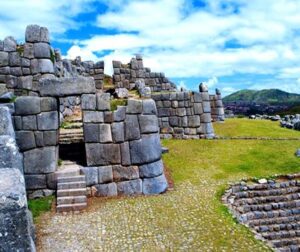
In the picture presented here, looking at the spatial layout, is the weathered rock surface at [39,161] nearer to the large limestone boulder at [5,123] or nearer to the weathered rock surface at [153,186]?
the large limestone boulder at [5,123]

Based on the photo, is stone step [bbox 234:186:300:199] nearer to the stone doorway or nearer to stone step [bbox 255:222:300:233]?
stone step [bbox 255:222:300:233]

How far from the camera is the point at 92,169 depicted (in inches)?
611

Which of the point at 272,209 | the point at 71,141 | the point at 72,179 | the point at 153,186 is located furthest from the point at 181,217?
the point at 71,141

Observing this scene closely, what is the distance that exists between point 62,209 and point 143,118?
482 cm

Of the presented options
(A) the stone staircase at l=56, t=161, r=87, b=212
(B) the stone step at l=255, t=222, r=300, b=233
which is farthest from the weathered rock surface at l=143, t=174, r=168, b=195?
(B) the stone step at l=255, t=222, r=300, b=233

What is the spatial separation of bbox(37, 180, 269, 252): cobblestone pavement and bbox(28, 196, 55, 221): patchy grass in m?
0.40

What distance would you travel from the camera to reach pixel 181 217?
1300 cm

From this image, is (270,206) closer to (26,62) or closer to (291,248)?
(291,248)

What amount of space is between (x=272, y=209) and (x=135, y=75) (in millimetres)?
20747

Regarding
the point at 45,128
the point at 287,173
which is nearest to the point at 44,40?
the point at 45,128

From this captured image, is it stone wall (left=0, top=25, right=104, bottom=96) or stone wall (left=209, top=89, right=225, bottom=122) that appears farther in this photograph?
stone wall (left=209, top=89, right=225, bottom=122)

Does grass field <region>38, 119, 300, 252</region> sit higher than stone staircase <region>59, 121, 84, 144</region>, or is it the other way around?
stone staircase <region>59, 121, 84, 144</region>

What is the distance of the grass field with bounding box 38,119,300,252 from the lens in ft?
36.2

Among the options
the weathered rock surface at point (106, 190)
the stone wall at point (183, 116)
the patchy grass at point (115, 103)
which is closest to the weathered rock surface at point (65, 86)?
the patchy grass at point (115, 103)
